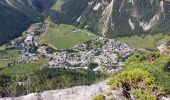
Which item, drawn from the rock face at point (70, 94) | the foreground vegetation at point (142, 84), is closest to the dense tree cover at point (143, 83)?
the foreground vegetation at point (142, 84)

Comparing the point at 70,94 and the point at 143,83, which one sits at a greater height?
the point at 143,83

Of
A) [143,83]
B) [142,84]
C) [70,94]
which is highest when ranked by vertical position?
[143,83]

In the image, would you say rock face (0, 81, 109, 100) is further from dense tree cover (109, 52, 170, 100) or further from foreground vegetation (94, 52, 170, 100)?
dense tree cover (109, 52, 170, 100)

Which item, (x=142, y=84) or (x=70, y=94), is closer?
(x=142, y=84)

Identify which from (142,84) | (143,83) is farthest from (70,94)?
(143,83)

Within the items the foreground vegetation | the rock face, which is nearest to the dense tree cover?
the foreground vegetation

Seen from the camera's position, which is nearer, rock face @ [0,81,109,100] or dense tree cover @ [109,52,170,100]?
dense tree cover @ [109,52,170,100]

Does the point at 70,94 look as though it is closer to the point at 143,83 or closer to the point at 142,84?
the point at 142,84

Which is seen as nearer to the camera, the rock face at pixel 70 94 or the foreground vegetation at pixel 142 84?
the foreground vegetation at pixel 142 84

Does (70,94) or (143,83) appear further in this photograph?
(70,94)

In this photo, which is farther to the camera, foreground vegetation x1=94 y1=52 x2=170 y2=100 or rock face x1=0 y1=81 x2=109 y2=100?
rock face x1=0 y1=81 x2=109 y2=100

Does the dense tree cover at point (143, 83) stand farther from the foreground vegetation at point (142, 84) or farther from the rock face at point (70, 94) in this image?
the rock face at point (70, 94)

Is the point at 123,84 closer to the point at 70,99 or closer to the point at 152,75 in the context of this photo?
the point at 152,75
